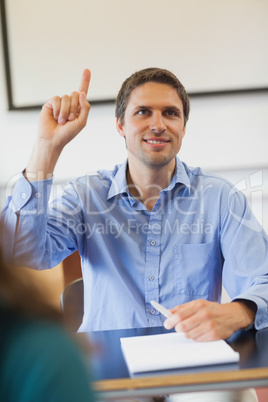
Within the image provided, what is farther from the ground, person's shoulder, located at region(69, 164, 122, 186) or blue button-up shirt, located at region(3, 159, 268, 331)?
person's shoulder, located at region(69, 164, 122, 186)

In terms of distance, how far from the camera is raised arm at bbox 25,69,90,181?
52.1 inches

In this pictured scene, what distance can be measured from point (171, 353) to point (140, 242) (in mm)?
584

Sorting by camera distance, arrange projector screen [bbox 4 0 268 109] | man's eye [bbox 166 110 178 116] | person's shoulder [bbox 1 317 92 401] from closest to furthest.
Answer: person's shoulder [bbox 1 317 92 401]
man's eye [bbox 166 110 178 116]
projector screen [bbox 4 0 268 109]

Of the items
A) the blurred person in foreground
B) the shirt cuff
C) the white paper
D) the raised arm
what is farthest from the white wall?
the blurred person in foreground

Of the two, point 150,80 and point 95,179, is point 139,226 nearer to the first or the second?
point 95,179

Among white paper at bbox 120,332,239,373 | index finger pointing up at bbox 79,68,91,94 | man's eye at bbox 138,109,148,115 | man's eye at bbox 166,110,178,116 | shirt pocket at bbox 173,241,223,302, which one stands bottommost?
white paper at bbox 120,332,239,373

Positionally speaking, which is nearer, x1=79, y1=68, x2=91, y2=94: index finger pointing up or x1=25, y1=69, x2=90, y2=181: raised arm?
x1=25, y1=69, x2=90, y2=181: raised arm

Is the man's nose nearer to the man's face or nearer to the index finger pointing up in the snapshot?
the man's face

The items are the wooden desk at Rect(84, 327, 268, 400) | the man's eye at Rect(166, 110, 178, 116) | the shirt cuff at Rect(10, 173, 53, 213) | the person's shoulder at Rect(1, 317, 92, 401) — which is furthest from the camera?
the man's eye at Rect(166, 110, 178, 116)

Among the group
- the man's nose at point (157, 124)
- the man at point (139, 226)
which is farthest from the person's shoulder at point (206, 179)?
the man's nose at point (157, 124)

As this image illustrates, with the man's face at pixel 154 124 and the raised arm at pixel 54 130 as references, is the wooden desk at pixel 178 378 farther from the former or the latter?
the man's face at pixel 154 124

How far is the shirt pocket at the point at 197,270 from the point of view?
140 cm

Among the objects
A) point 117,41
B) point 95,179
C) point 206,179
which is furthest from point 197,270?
point 117,41

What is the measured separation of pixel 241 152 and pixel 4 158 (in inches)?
43.7
